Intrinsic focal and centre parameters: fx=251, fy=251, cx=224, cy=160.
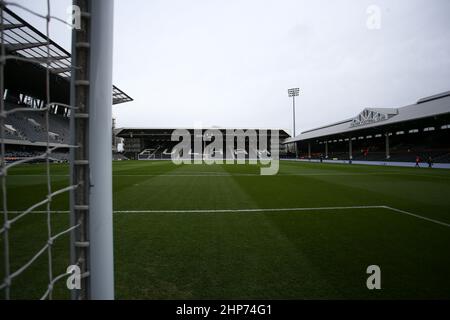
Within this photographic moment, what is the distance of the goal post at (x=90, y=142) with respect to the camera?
138 cm

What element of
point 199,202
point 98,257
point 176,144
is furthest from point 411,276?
point 176,144

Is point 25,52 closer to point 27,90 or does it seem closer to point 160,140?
point 27,90

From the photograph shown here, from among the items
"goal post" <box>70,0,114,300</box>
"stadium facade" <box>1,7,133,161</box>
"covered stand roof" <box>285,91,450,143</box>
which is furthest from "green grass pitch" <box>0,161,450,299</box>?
"covered stand roof" <box>285,91,450,143</box>

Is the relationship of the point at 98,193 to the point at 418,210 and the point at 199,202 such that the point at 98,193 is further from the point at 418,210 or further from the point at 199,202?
the point at 418,210

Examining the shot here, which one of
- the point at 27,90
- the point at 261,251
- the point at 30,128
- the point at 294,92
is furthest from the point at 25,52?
the point at 294,92

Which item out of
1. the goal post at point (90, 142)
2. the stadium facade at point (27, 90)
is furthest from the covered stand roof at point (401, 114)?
the stadium facade at point (27, 90)

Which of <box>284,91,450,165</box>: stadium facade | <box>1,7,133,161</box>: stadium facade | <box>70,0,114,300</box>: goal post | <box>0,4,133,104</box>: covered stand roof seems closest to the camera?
<box>70,0,114,300</box>: goal post

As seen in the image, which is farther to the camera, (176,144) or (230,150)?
(176,144)

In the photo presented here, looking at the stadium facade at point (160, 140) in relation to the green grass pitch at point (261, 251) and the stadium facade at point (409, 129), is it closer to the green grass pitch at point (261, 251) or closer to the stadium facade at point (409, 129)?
the stadium facade at point (409, 129)

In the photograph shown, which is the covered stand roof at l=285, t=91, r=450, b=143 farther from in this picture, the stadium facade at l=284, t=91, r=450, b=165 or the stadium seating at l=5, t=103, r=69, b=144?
the stadium seating at l=5, t=103, r=69, b=144

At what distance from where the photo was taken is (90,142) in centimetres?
138

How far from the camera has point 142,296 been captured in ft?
7.09

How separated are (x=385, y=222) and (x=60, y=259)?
5.01 m

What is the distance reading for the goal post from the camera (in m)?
1.38
